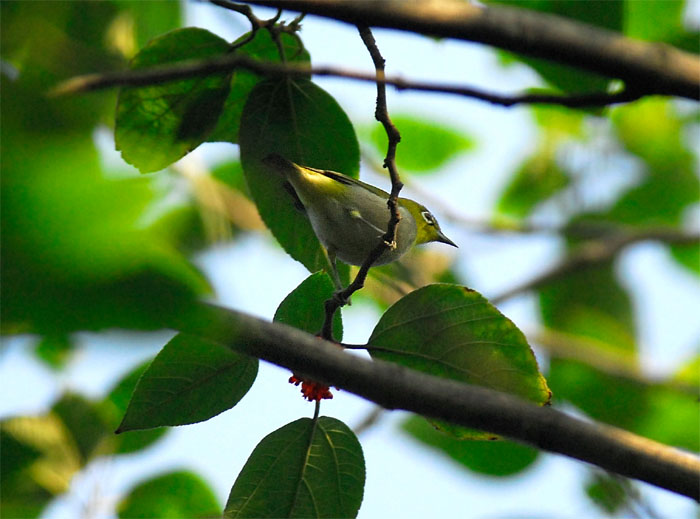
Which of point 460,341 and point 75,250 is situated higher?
point 460,341

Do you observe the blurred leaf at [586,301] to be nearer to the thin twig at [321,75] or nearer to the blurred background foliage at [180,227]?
the blurred background foliage at [180,227]

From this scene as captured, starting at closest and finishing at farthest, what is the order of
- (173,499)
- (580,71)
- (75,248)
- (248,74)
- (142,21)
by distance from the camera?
(75,248), (580,71), (248,74), (173,499), (142,21)

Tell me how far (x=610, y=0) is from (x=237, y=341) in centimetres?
181

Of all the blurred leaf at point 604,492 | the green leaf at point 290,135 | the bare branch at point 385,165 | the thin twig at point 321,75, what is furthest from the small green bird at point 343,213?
the blurred leaf at point 604,492

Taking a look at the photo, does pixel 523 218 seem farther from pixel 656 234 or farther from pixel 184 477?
pixel 184 477

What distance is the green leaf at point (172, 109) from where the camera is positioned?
2.69 meters

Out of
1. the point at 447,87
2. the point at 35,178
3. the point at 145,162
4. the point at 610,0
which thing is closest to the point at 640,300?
the point at 610,0

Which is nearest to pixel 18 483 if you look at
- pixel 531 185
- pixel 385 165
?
pixel 385 165

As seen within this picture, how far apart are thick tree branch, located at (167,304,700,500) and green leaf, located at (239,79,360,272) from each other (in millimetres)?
1355

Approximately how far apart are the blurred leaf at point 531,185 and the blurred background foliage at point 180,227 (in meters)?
0.02

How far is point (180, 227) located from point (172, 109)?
12.3 ft

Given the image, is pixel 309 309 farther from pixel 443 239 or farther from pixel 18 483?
pixel 443 239

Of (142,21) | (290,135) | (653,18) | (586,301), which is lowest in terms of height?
(290,135)

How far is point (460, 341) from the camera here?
2184 millimetres
